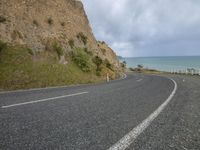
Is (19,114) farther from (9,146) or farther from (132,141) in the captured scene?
(132,141)

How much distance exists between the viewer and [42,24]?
29703mm

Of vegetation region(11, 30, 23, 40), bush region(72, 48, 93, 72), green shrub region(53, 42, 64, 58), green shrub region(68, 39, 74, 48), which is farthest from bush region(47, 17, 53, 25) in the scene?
vegetation region(11, 30, 23, 40)

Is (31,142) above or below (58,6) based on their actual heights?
below

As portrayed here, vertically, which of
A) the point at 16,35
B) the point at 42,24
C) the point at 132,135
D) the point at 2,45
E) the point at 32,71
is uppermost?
the point at 42,24

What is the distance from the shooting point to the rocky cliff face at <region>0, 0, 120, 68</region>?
25.6m

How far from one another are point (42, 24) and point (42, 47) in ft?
14.4

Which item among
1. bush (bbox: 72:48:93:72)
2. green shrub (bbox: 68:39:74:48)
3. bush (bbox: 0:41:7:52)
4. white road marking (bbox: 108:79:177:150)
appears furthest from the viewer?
green shrub (bbox: 68:39:74:48)

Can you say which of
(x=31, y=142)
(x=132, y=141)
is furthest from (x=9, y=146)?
(x=132, y=141)

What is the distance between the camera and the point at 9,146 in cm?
420

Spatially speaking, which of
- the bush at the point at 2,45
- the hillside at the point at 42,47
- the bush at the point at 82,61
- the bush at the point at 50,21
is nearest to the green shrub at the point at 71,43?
the hillside at the point at 42,47

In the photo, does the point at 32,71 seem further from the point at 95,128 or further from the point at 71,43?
the point at 95,128

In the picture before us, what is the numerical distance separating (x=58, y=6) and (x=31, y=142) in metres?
32.7

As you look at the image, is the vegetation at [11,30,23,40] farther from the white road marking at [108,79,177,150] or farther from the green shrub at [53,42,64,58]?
the white road marking at [108,79,177,150]

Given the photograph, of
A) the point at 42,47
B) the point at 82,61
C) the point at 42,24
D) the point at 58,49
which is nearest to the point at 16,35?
the point at 42,47
